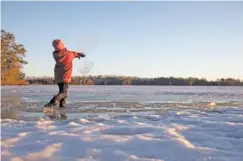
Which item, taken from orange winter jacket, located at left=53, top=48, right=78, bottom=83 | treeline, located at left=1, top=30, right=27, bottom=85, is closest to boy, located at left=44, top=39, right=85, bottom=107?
orange winter jacket, located at left=53, top=48, right=78, bottom=83

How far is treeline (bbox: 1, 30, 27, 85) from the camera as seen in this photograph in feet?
144

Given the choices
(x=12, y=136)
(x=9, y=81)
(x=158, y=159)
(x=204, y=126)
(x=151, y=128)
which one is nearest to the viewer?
(x=158, y=159)

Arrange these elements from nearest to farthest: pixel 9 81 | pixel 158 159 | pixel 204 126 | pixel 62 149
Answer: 1. pixel 158 159
2. pixel 62 149
3. pixel 204 126
4. pixel 9 81

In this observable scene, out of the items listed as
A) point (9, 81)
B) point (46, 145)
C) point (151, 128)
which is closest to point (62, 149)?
point (46, 145)

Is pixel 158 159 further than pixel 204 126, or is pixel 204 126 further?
pixel 204 126

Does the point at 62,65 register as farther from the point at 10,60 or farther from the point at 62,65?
the point at 10,60

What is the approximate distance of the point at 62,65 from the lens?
8.38 metres

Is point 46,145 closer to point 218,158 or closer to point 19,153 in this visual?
point 19,153

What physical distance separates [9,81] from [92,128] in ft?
140

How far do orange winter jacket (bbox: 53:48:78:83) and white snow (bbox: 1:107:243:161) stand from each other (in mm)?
3736

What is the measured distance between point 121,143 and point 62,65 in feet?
17.4

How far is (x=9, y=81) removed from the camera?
44438mm

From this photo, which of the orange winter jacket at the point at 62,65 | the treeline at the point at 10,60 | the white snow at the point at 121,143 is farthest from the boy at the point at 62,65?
the treeline at the point at 10,60

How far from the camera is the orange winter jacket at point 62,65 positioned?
27.4ft
